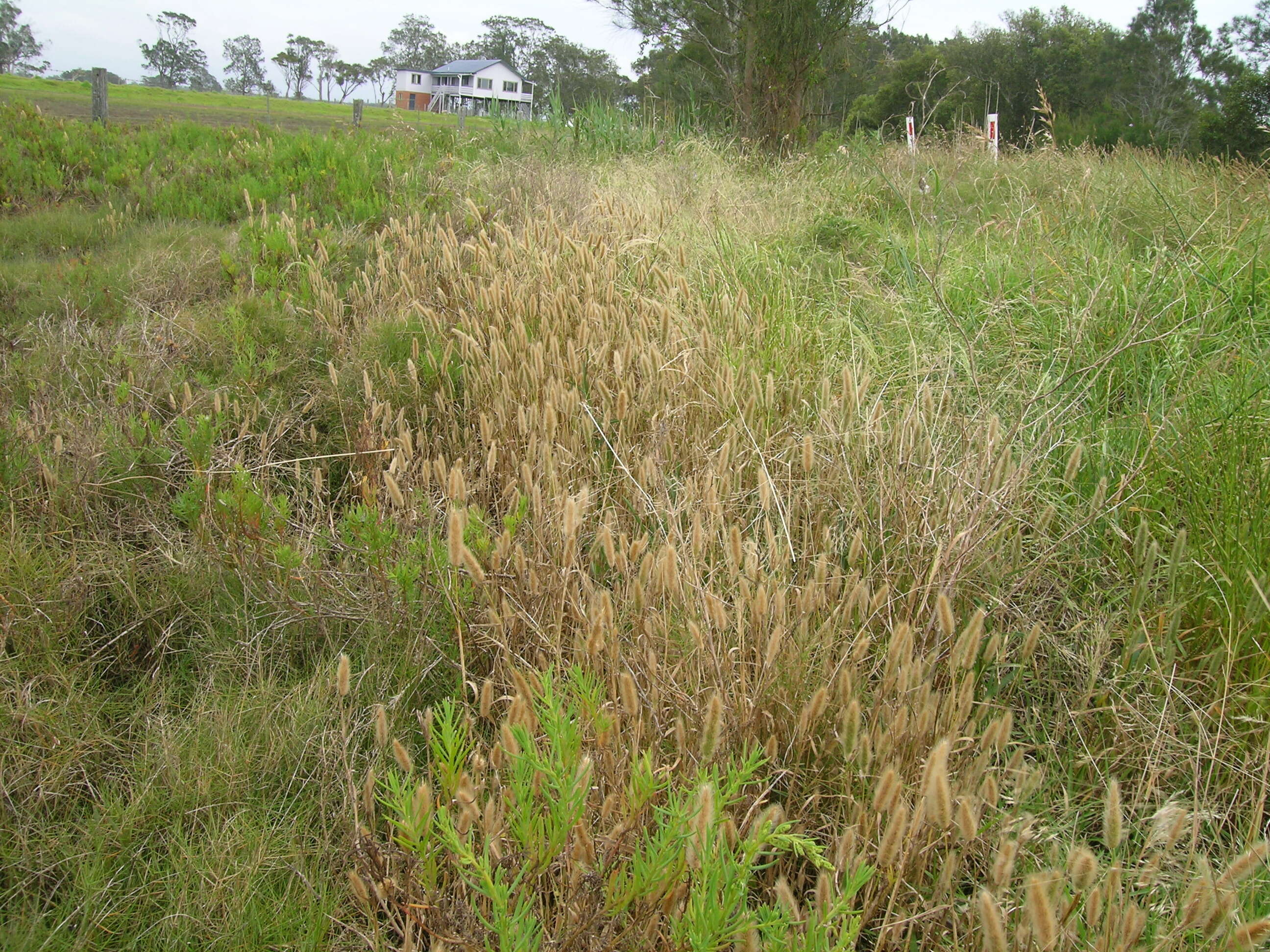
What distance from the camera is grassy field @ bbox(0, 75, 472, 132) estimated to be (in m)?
20.5

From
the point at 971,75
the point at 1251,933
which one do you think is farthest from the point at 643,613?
the point at 971,75

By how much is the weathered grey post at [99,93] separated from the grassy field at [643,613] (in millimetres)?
10472

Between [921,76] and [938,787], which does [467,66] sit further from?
[938,787]

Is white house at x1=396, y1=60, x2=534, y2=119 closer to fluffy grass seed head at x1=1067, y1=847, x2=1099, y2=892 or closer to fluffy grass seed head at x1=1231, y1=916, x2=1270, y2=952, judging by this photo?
fluffy grass seed head at x1=1067, y1=847, x2=1099, y2=892

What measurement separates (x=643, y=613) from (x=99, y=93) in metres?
14.0

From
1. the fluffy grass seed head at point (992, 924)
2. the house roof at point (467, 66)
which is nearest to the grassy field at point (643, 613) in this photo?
the fluffy grass seed head at point (992, 924)

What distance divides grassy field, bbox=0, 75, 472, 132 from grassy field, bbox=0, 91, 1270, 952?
10.1 metres

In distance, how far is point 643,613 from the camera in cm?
147

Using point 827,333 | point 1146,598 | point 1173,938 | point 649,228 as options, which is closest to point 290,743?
point 1173,938

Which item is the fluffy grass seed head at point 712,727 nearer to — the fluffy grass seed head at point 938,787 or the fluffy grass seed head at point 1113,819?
the fluffy grass seed head at point 938,787

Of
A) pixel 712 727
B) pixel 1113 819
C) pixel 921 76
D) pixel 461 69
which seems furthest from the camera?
pixel 461 69

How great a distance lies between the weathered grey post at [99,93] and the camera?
459 inches

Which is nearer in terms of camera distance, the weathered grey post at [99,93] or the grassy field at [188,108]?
the weathered grey post at [99,93]

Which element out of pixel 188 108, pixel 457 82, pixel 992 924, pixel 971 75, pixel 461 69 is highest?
pixel 461 69
